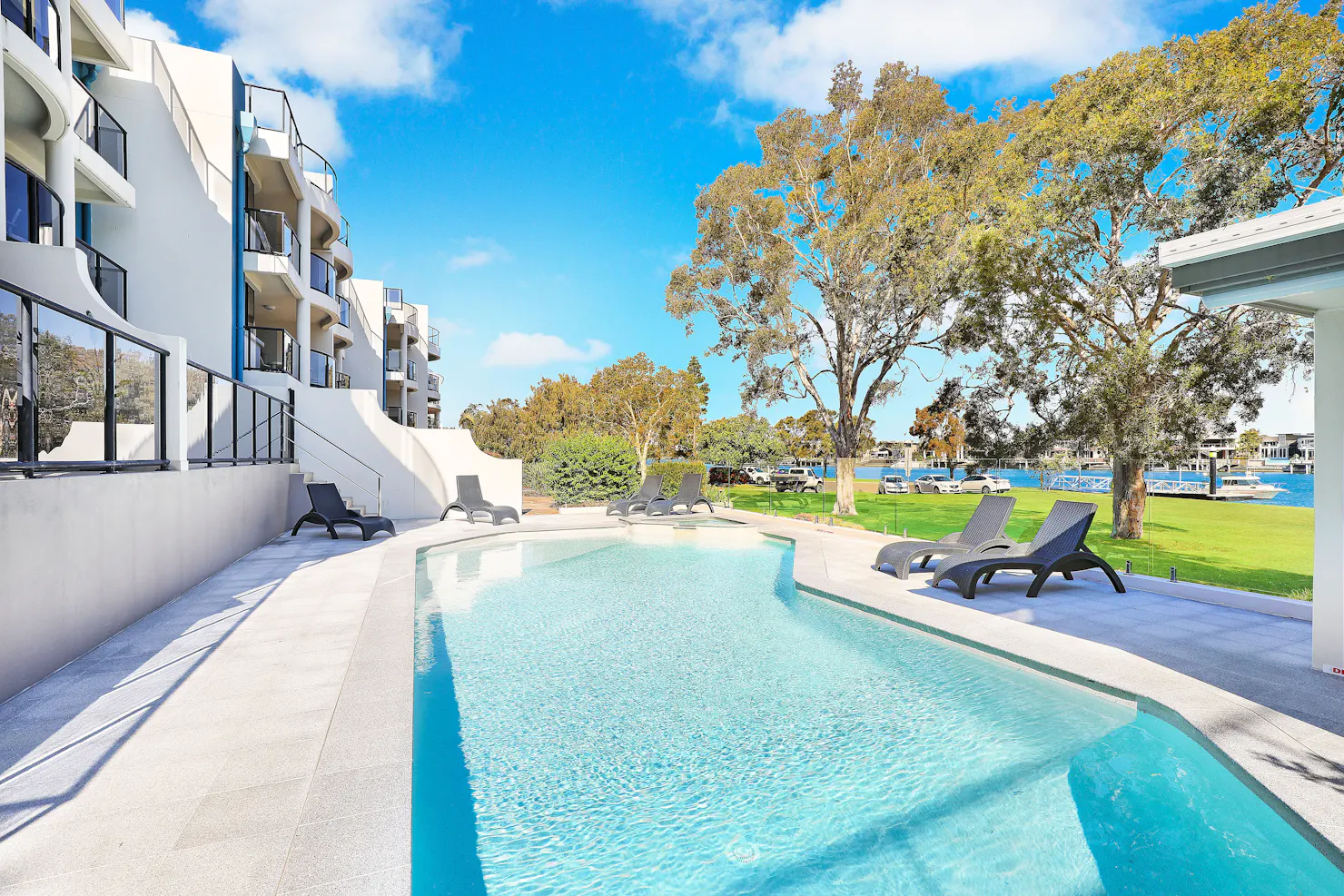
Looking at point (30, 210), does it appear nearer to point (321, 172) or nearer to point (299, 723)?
point (299, 723)

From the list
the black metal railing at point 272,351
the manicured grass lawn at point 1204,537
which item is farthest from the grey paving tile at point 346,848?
the black metal railing at point 272,351

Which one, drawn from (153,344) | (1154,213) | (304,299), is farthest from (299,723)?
(304,299)

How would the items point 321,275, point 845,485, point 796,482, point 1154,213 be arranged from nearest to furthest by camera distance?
1. point 1154,213
2. point 321,275
3. point 845,485
4. point 796,482

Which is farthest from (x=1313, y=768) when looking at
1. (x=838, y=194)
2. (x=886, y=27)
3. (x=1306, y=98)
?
(x=886, y=27)

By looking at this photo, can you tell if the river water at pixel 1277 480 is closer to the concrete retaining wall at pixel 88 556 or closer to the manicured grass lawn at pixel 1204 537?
the manicured grass lawn at pixel 1204 537

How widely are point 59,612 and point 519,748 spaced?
3.36 meters

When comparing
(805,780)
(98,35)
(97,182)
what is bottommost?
(805,780)

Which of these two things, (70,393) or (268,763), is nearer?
(268,763)

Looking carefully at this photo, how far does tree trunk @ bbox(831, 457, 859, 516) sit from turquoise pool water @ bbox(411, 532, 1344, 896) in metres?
14.3

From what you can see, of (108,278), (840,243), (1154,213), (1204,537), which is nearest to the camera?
(1204,537)

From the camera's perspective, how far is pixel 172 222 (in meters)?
14.0

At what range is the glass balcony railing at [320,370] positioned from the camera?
17.5 meters

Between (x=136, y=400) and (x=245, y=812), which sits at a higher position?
(x=136, y=400)

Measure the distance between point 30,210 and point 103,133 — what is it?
176 inches
